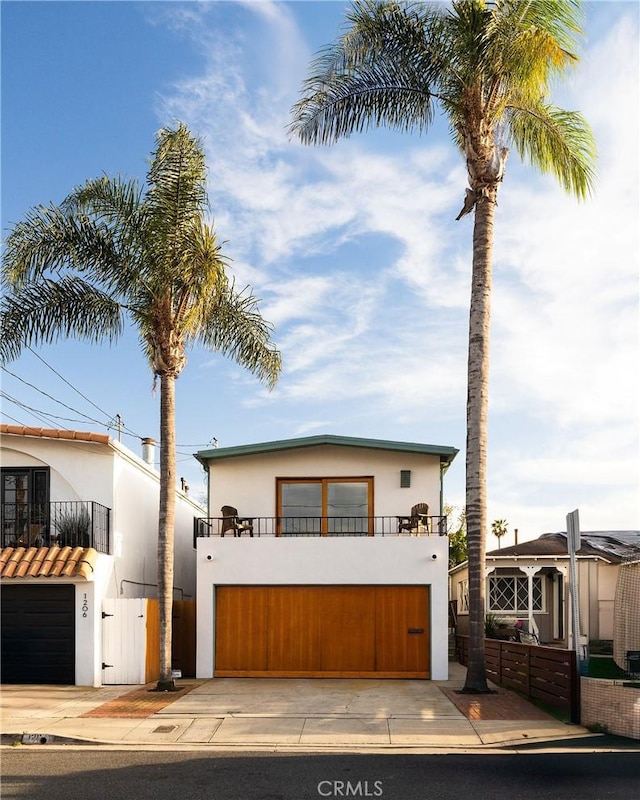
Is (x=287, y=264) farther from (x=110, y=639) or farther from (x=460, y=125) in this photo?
(x=110, y=639)

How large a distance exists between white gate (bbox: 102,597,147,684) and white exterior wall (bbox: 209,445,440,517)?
4.10 meters

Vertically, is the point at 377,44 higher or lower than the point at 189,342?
higher

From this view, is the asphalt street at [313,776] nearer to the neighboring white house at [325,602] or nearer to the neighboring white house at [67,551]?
the neighboring white house at [67,551]

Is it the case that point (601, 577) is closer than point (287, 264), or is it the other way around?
point (287, 264)

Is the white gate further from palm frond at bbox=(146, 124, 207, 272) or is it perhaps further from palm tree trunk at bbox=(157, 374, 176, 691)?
palm frond at bbox=(146, 124, 207, 272)

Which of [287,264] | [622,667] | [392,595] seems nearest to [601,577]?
[622,667]

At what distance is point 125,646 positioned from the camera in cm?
1861

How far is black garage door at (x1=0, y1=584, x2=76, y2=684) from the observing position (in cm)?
1852

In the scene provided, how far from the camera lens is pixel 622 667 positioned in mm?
19062

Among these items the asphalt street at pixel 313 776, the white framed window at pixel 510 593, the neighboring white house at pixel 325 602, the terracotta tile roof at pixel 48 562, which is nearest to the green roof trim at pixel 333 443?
the neighboring white house at pixel 325 602

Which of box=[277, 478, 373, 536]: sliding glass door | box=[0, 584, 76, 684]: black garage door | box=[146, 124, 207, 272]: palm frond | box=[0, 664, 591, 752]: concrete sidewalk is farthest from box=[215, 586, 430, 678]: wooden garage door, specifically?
box=[146, 124, 207, 272]: palm frond

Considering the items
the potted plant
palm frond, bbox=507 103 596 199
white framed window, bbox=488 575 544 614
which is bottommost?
white framed window, bbox=488 575 544 614

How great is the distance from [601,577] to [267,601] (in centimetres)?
1061

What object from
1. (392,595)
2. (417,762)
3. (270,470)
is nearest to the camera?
(417,762)
